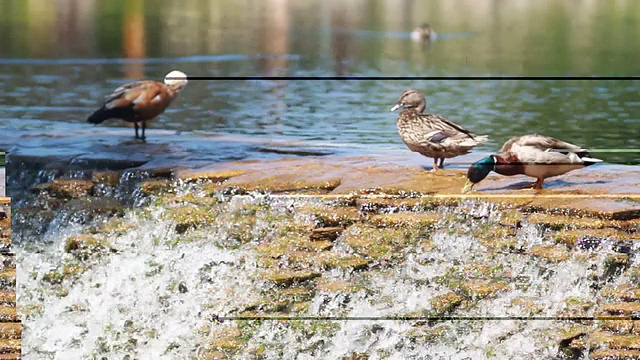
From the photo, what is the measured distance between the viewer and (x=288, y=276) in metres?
4.89

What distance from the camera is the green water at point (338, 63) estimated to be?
4.98 meters

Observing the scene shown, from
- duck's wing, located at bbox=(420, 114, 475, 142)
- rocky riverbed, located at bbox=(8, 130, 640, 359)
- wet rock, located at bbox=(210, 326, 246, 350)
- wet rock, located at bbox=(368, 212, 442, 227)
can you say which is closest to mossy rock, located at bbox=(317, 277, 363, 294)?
rocky riverbed, located at bbox=(8, 130, 640, 359)

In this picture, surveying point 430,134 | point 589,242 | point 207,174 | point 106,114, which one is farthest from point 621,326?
point 106,114

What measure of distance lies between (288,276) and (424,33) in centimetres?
113

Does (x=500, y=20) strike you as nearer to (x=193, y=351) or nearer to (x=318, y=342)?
(x=318, y=342)

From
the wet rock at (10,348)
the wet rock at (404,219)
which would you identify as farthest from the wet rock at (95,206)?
the wet rock at (404,219)

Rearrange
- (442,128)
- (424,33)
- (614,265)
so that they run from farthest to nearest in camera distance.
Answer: (424,33)
(442,128)
(614,265)

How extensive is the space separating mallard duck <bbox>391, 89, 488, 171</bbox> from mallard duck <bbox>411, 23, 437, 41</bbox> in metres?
0.22

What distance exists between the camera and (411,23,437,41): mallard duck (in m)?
5.00

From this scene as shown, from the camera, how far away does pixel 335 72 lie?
5.04 metres

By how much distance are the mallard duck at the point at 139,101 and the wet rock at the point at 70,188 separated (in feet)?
0.83

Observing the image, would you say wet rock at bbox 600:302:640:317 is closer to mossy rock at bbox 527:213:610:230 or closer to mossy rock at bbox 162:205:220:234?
mossy rock at bbox 527:213:610:230

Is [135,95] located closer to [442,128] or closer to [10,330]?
[10,330]

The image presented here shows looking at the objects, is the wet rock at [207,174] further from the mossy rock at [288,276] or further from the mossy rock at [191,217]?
the mossy rock at [288,276]
